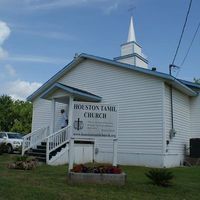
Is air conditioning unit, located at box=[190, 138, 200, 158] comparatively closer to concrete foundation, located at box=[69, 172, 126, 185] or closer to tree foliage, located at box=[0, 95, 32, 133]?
concrete foundation, located at box=[69, 172, 126, 185]

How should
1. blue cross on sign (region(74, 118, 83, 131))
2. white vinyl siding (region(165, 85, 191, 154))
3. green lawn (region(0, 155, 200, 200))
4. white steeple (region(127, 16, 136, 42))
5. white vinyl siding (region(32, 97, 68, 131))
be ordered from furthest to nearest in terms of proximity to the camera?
white steeple (region(127, 16, 136, 42)) < white vinyl siding (region(32, 97, 68, 131)) < white vinyl siding (region(165, 85, 191, 154)) < blue cross on sign (region(74, 118, 83, 131)) < green lawn (region(0, 155, 200, 200))

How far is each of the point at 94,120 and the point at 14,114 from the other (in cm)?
4586

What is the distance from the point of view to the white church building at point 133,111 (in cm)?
1622

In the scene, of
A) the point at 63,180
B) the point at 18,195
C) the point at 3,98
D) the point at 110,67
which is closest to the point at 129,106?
the point at 110,67

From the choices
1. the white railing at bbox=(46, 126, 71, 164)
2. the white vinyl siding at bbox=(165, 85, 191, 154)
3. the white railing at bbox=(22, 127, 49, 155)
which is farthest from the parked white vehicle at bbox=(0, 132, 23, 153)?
the white vinyl siding at bbox=(165, 85, 191, 154)

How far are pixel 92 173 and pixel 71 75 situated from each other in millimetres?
12264

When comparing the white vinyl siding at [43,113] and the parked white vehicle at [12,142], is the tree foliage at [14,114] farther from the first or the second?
the white vinyl siding at [43,113]

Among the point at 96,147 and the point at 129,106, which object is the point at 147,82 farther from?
the point at 96,147

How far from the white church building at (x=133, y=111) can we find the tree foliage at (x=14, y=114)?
3363 centimetres

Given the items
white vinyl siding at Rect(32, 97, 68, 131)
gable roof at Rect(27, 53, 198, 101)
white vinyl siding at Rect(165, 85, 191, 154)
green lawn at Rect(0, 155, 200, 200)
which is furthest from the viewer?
white vinyl siding at Rect(32, 97, 68, 131)

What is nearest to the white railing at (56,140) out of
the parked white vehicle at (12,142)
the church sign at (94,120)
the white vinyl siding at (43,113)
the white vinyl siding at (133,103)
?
the white vinyl siding at (133,103)

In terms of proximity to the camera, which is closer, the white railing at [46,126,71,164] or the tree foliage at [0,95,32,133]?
the white railing at [46,126,71,164]

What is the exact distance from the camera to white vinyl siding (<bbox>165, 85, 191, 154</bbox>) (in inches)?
659

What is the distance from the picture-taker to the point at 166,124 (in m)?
16.3
